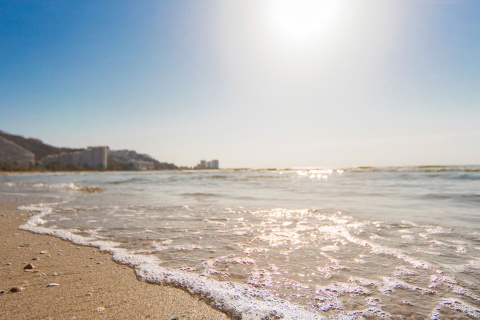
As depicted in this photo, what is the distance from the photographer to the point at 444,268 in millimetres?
3381

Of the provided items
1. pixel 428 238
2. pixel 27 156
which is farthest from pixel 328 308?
pixel 27 156

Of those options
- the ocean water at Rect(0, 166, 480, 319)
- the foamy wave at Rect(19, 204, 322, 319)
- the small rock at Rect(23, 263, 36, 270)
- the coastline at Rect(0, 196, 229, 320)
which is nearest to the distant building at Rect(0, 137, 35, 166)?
the ocean water at Rect(0, 166, 480, 319)

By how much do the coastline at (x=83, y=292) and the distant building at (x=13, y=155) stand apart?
368 ft

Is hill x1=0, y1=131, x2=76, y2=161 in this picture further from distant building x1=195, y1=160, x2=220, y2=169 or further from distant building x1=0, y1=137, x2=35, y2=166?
distant building x1=195, y1=160, x2=220, y2=169

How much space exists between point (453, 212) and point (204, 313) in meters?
7.78

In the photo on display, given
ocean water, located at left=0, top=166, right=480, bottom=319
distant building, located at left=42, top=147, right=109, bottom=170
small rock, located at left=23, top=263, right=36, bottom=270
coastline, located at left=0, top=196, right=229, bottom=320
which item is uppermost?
distant building, located at left=42, top=147, right=109, bottom=170

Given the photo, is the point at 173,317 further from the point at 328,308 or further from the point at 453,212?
the point at 453,212

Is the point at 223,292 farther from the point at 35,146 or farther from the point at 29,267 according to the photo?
the point at 35,146

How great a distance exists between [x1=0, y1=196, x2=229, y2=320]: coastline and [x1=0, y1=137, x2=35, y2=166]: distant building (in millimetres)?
112173

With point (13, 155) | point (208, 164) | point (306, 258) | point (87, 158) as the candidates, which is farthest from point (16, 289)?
point (208, 164)

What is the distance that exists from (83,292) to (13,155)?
119925 mm

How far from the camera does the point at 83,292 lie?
2723 mm

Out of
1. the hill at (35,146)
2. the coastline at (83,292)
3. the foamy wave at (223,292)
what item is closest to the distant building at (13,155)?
the hill at (35,146)

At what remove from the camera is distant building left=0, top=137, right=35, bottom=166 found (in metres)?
92.8
